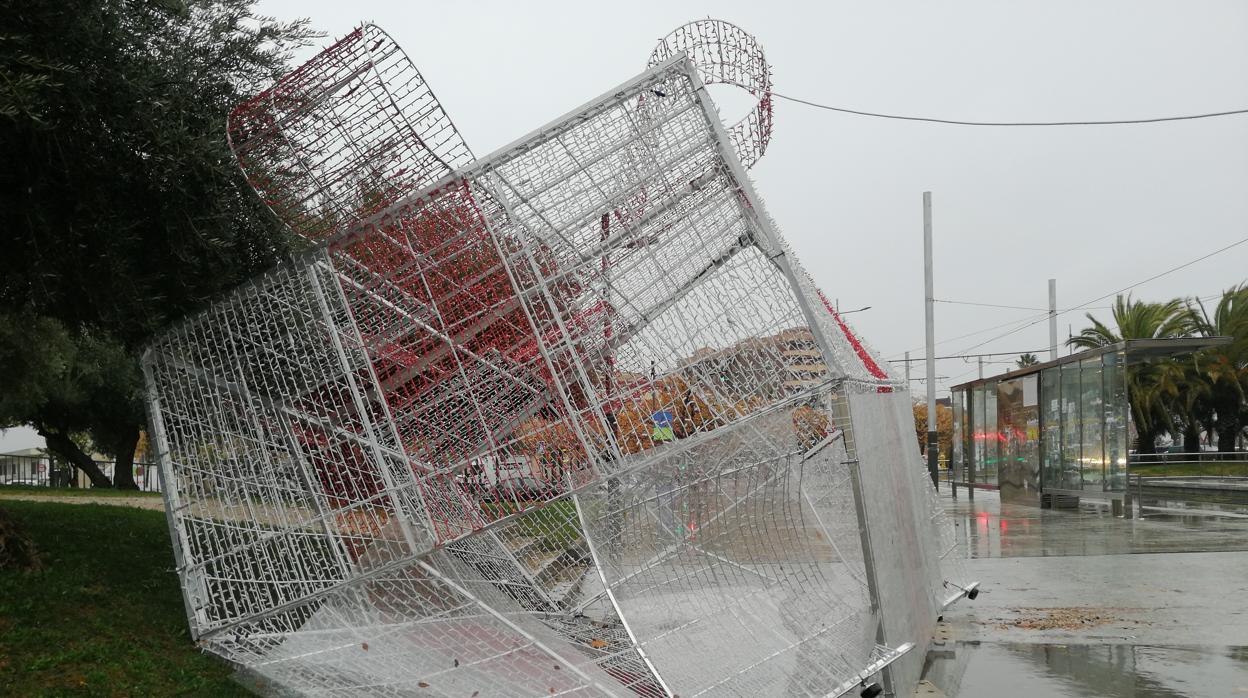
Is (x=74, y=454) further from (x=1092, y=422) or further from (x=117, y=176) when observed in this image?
(x=117, y=176)

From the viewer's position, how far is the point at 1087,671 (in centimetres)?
686

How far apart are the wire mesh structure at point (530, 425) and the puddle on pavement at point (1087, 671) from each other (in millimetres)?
1088

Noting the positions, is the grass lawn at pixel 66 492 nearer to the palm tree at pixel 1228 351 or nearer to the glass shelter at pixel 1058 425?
the glass shelter at pixel 1058 425

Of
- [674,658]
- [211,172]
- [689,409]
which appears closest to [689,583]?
[674,658]

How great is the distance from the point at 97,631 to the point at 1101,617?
762 cm

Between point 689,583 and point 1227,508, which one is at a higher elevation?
point 689,583

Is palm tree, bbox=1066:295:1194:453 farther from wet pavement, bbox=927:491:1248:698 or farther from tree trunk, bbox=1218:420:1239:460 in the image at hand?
wet pavement, bbox=927:491:1248:698

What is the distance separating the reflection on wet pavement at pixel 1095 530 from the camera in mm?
13547

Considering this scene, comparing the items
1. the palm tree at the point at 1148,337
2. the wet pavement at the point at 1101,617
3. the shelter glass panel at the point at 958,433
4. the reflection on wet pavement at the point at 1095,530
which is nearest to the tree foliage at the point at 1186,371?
the palm tree at the point at 1148,337

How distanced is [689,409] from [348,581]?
187 cm

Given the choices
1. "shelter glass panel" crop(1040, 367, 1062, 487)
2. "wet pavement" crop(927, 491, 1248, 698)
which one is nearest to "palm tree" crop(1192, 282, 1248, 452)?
"shelter glass panel" crop(1040, 367, 1062, 487)

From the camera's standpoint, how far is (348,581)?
5.04m

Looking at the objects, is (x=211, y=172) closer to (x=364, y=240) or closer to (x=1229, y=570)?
(x=364, y=240)

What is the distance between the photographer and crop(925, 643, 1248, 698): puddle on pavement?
6336 millimetres
